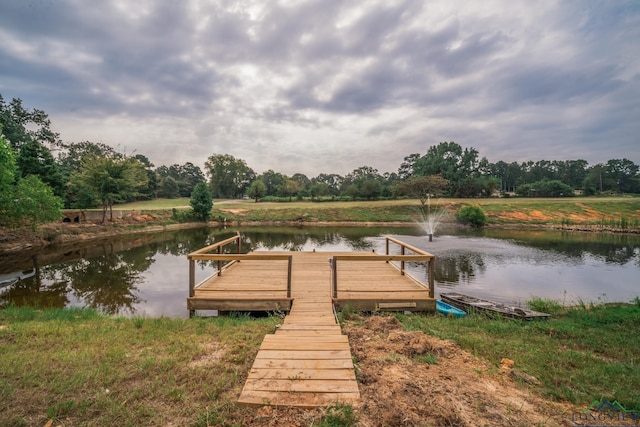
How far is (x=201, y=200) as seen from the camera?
36938 millimetres

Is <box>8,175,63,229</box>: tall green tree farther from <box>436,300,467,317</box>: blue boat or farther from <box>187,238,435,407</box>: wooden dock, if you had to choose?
<box>436,300,467,317</box>: blue boat

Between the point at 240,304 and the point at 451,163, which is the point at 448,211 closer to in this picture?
the point at 451,163

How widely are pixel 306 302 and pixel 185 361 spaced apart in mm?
3236

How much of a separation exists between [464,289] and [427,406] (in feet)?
29.4

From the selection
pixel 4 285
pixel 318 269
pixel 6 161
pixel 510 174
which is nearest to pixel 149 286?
pixel 4 285

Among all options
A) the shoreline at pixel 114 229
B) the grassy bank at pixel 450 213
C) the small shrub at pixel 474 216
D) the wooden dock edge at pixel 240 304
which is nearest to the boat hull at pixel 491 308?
Answer: the wooden dock edge at pixel 240 304

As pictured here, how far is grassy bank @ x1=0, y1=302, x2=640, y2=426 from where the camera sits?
2857mm

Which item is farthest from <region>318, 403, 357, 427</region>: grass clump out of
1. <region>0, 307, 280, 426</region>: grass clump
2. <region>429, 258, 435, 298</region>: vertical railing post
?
<region>429, 258, 435, 298</region>: vertical railing post

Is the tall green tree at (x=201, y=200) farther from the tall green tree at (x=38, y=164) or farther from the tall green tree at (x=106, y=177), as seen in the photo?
the tall green tree at (x=38, y=164)

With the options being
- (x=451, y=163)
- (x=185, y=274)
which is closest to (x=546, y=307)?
(x=185, y=274)

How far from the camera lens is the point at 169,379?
3473mm

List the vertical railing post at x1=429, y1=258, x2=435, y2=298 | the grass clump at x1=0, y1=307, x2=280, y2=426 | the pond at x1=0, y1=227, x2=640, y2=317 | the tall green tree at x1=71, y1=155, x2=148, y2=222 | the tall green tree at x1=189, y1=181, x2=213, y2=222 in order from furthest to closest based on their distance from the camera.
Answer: the tall green tree at x1=189, y1=181, x2=213, y2=222
the tall green tree at x1=71, y1=155, x2=148, y2=222
the pond at x1=0, y1=227, x2=640, y2=317
the vertical railing post at x1=429, y1=258, x2=435, y2=298
the grass clump at x1=0, y1=307, x2=280, y2=426

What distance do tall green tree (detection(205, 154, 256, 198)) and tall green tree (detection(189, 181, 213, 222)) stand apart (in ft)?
130

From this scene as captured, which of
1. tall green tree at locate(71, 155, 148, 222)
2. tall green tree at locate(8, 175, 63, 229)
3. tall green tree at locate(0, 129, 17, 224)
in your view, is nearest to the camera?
tall green tree at locate(0, 129, 17, 224)
